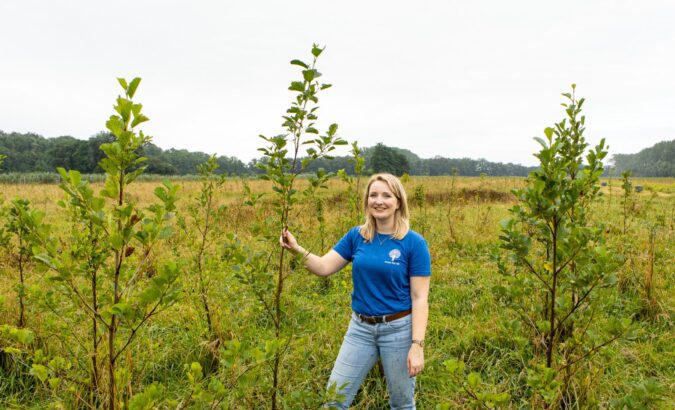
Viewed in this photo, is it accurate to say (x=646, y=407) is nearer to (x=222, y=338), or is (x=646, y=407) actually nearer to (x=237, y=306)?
(x=222, y=338)

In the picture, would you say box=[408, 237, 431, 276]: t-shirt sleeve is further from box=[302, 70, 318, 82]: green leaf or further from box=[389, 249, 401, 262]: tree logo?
box=[302, 70, 318, 82]: green leaf

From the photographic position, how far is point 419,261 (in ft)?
7.48

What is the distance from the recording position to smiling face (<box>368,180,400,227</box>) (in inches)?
93.1

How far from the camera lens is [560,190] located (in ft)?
5.91

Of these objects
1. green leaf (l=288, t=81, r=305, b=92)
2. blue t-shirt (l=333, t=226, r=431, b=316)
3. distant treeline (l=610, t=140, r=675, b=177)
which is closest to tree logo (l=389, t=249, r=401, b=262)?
blue t-shirt (l=333, t=226, r=431, b=316)

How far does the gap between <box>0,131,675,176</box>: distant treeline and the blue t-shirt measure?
6795 millimetres

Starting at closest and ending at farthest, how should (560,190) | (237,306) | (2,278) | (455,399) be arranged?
(560,190) < (455,399) < (237,306) < (2,278)

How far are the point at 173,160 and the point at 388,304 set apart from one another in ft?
270

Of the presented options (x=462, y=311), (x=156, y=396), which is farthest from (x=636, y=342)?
(x=156, y=396)

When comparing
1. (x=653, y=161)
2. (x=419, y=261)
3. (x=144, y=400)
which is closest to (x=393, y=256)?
(x=419, y=261)

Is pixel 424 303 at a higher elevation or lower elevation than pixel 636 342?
higher

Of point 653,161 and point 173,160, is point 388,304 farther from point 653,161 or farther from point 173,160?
point 653,161

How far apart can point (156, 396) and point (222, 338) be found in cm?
220

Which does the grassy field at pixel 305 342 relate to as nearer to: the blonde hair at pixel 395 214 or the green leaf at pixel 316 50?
the blonde hair at pixel 395 214
